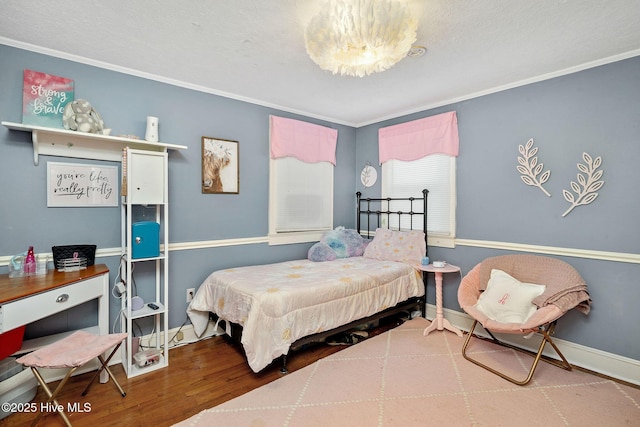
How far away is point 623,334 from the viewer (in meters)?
2.37

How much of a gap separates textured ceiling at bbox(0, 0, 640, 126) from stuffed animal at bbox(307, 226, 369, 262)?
1.67m

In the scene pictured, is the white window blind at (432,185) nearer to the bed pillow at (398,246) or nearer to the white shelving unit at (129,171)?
the bed pillow at (398,246)

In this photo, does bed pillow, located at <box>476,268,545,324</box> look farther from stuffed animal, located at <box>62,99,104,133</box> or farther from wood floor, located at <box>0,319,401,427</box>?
stuffed animal, located at <box>62,99,104,133</box>

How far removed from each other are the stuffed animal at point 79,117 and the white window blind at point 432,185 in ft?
10.3

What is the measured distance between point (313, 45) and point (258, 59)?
2.79 ft

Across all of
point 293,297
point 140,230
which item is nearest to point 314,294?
point 293,297

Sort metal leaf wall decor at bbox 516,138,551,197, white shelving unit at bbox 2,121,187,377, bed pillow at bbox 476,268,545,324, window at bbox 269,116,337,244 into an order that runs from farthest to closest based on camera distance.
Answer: window at bbox 269,116,337,244, metal leaf wall decor at bbox 516,138,551,197, bed pillow at bbox 476,268,545,324, white shelving unit at bbox 2,121,187,377

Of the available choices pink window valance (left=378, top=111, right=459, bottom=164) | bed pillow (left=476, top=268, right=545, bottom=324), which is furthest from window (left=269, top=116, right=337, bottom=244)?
bed pillow (left=476, top=268, right=545, bottom=324)

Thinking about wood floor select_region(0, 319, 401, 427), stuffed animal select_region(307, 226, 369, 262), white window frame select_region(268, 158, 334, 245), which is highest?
white window frame select_region(268, 158, 334, 245)

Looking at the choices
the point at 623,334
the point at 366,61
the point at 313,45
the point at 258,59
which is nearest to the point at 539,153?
the point at 623,334

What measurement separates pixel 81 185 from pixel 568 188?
404cm

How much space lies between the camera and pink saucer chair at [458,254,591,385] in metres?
2.21

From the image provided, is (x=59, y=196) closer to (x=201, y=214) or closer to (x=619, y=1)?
(x=201, y=214)

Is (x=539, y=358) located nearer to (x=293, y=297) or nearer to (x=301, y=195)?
(x=293, y=297)
